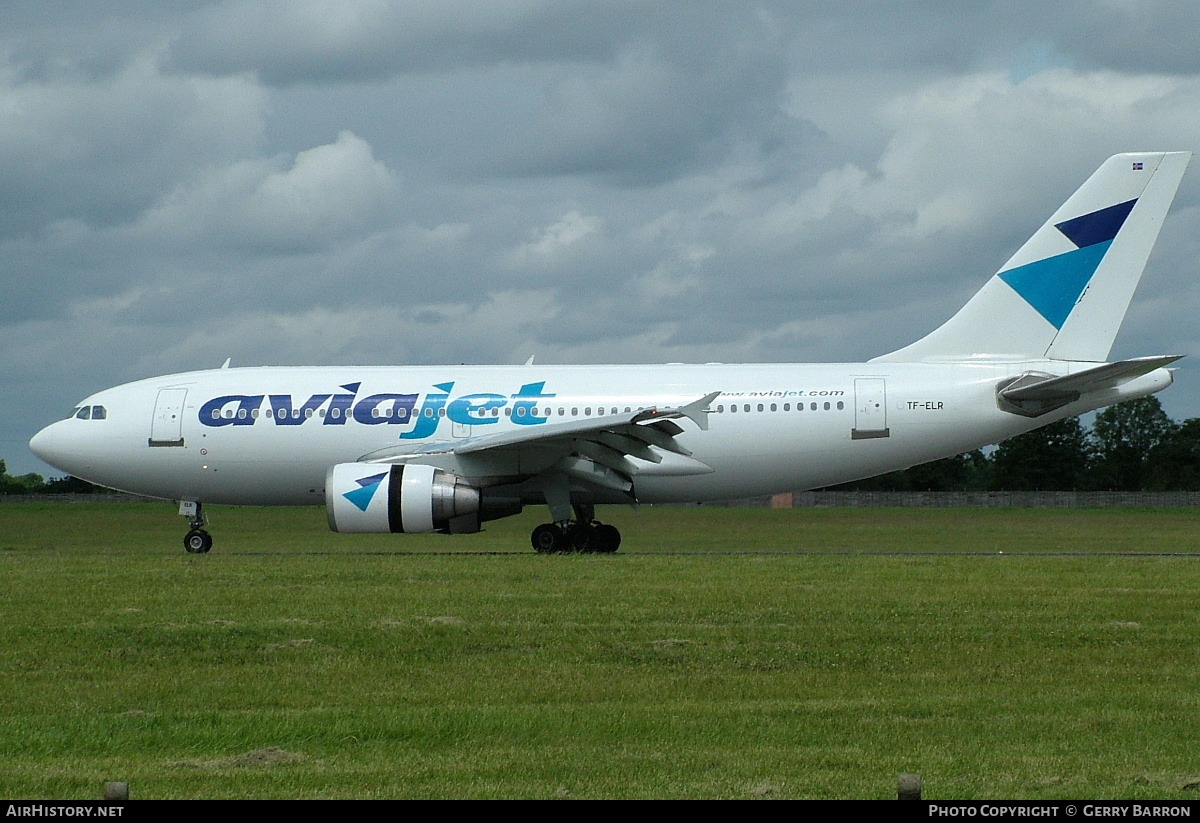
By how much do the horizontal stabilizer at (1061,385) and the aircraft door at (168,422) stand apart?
14.7 meters

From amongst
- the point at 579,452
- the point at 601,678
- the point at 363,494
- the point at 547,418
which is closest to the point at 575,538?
the point at 579,452

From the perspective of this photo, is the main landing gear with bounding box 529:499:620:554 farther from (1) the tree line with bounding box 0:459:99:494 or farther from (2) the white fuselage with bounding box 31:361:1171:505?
(1) the tree line with bounding box 0:459:99:494

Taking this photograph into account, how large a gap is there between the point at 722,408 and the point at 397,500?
6022mm

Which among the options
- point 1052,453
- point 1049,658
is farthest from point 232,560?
point 1052,453

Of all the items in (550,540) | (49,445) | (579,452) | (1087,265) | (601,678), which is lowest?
(601,678)

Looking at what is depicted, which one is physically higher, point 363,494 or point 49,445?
point 49,445

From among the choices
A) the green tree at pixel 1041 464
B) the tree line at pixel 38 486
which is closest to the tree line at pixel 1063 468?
the green tree at pixel 1041 464

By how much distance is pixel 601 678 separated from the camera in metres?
10.7

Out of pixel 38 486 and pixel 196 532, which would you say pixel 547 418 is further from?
pixel 38 486

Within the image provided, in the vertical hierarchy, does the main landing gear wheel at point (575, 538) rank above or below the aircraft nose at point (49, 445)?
below

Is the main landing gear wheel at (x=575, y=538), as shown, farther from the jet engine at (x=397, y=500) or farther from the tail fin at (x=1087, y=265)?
the tail fin at (x=1087, y=265)

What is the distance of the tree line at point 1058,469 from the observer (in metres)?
70.1

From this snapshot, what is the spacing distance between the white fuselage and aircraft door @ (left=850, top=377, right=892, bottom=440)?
2 centimetres

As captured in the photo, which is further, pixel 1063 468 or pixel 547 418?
pixel 1063 468
